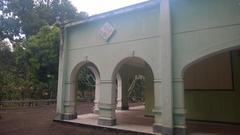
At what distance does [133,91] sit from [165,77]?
14.5m

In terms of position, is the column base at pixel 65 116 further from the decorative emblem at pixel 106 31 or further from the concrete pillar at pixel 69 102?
the decorative emblem at pixel 106 31

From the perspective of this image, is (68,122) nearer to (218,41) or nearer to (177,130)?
(177,130)

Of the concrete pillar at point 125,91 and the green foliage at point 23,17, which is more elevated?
the green foliage at point 23,17

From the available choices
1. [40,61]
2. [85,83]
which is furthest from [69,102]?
[85,83]

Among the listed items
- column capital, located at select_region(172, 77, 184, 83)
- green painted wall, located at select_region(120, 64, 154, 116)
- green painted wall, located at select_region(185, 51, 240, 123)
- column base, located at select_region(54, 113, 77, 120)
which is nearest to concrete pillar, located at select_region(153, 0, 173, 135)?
column capital, located at select_region(172, 77, 184, 83)

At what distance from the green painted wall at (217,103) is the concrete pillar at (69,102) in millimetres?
4675

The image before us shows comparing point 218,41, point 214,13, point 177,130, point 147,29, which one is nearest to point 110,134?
point 177,130

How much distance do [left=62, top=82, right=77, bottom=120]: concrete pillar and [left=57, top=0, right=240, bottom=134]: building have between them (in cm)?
4

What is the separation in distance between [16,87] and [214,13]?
1389cm

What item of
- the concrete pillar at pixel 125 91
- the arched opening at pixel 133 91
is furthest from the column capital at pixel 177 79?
the concrete pillar at pixel 125 91

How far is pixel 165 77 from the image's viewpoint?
7098 millimetres

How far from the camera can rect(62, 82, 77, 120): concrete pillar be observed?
33.1 ft

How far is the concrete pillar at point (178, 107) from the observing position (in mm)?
6871

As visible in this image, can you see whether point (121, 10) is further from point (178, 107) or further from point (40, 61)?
point (40, 61)
